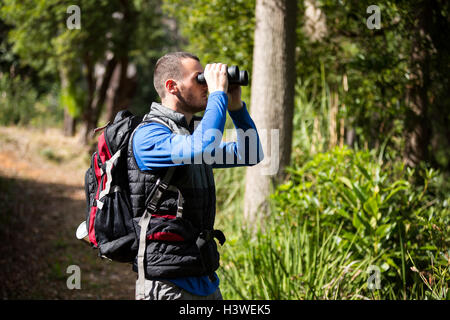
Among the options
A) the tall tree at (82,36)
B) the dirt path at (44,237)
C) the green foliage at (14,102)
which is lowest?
the dirt path at (44,237)

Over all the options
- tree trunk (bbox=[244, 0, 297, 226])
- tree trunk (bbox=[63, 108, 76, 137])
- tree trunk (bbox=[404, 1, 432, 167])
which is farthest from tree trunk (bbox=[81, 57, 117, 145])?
tree trunk (bbox=[404, 1, 432, 167])

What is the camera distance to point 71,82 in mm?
14961

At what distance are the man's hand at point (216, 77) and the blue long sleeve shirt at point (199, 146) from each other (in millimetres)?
35

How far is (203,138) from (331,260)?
206 centimetres

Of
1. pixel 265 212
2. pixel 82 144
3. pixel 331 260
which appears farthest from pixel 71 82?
pixel 331 260

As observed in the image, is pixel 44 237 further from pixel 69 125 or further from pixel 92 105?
pixel 69 125

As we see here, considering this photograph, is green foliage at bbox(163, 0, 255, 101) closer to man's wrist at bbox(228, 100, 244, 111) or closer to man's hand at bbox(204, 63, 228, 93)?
man's wrist at bbox(228, 100, 244, 111)

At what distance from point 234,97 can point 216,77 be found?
25 centimetres

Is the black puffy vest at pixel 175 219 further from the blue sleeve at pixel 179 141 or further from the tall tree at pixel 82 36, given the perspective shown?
the tall tree at pixel 82 36

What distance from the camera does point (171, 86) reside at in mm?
2330

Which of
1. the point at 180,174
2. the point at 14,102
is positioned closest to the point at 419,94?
the point at 180,174

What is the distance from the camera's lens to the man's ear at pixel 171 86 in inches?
91.4

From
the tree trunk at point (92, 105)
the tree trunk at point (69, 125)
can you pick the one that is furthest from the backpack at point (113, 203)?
the tree trunk at point (69, 125)

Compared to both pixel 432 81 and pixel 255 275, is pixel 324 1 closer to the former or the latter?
pixel 432 81
